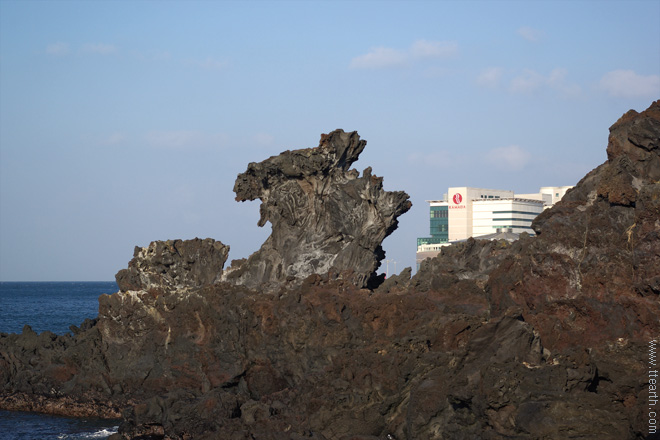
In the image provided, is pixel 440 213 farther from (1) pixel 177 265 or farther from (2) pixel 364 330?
(2) pixel 364 330

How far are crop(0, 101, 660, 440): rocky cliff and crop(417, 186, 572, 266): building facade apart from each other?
408 ft

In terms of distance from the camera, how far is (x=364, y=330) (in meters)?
32.9

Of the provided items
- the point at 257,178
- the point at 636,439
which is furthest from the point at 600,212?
the point at 257,178

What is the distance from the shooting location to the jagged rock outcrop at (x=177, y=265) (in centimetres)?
4225

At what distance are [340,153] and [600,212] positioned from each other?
1600 centimetres

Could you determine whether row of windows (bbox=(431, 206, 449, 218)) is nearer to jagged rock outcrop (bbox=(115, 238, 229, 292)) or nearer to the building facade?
the building facade

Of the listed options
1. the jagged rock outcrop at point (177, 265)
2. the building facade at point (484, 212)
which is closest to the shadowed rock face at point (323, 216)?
the jagged rock outcrop at point (177, 265)

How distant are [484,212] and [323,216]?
13576cm

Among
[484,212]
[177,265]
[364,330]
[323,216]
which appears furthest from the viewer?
[484,212]

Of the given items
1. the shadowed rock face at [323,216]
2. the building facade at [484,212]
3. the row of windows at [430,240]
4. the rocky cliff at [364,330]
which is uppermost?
the building facade at [484,212]

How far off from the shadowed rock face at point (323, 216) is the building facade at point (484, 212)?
127 metres

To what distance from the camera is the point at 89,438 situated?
106 ft

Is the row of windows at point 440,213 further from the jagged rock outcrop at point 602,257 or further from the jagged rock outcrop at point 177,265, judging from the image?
the jagged rock outcrop at point 602,257

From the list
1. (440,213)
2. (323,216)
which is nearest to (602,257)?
(323,216)
